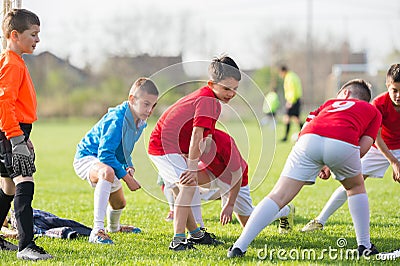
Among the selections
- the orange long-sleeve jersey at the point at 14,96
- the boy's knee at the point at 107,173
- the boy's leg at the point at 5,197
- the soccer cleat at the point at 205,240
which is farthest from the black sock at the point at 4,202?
the soccer cleat at the point at 205,240

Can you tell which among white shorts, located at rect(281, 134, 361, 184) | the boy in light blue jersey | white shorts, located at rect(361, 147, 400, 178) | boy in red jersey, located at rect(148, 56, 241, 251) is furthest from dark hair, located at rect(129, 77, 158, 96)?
white shorts, located at rect(361, 147, 400, 178)

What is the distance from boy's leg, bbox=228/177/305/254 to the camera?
438cm

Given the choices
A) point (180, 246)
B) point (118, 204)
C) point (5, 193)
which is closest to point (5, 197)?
point (5, 193)

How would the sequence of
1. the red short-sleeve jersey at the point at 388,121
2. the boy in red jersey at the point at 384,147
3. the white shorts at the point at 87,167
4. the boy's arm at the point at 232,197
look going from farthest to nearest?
1. the red short-sleeve jersey at the point at 388,121
2. the boy in red jersey at the point at 384,147
3. the white shorts at the point at 87,167
4. the boy's arm at the point at 232,197

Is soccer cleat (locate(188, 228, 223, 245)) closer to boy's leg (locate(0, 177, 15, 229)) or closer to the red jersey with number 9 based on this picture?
the red jersey with number 9

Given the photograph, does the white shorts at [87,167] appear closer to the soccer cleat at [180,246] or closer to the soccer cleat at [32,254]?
the soccer cleat at [180,246]

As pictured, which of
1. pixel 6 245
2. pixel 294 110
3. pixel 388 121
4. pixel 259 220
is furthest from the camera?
pixel 294 110

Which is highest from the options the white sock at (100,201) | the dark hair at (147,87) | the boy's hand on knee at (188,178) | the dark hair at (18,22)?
the dark hair at (18,22)

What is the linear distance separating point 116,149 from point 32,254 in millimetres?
1203

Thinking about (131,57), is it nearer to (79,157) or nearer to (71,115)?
(71,115)

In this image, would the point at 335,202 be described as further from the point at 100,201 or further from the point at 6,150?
the point at 6,150

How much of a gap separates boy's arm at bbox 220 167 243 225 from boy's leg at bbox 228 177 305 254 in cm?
51

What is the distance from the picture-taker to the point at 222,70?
484 cm

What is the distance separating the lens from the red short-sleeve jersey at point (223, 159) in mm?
5326
